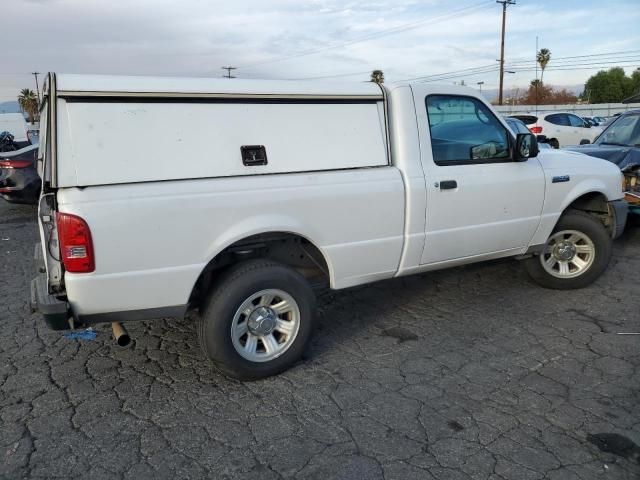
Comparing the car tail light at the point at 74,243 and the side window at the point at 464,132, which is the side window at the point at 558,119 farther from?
the car tail light at the point at 74,243

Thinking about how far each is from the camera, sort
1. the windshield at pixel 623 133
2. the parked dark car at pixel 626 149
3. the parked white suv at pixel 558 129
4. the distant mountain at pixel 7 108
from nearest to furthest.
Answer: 1. the parked dark car at pixel 626 149
2. the windshield at pixel 623 133
3. the parked white suv at pixel 558 129
4. the distant mountain at pixel 7 108

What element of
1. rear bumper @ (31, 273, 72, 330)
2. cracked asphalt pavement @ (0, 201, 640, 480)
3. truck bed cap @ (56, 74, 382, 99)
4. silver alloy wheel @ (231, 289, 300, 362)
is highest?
truck bed cap @ (56, 74, 382, 99)

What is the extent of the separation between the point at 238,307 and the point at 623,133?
701cm

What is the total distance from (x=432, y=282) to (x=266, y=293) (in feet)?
8.92

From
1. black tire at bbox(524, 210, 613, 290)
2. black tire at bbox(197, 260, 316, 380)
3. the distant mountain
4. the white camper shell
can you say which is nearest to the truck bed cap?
the white camper shell

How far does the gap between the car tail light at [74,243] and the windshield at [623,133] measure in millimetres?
7482

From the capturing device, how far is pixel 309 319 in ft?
12.6

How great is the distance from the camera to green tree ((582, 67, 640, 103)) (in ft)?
240

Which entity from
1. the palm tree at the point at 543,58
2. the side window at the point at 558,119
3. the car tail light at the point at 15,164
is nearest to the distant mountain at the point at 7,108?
the car tail light at the point at 15,164

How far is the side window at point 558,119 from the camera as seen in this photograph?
18641 mm

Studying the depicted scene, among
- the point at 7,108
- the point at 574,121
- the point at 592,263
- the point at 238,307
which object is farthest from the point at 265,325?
the point at 7,108

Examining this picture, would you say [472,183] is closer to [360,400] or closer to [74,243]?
[360,400]

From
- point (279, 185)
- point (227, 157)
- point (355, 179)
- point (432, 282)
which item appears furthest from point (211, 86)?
point (432, 282)

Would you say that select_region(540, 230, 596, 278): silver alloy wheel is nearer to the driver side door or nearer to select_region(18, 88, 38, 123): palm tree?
the driver side door
